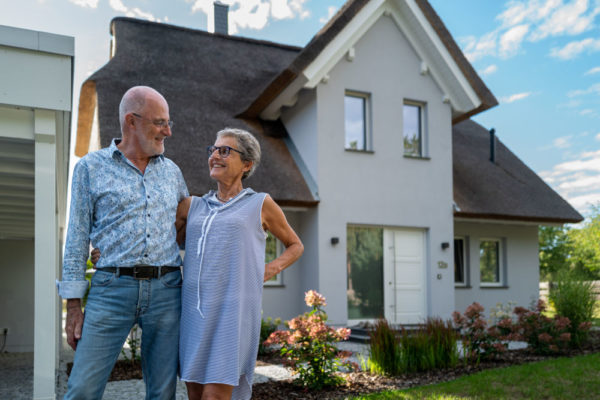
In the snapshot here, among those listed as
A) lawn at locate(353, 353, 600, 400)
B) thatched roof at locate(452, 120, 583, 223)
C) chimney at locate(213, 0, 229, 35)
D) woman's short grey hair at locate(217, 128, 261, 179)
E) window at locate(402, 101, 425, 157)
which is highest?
chimney at locate(213, 0, 229, 35)

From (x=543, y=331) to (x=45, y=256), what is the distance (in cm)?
679

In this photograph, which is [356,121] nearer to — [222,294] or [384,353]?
[384,353]

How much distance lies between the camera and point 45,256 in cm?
416

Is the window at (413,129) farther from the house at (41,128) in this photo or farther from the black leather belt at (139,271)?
the black leather belt at (139,271)

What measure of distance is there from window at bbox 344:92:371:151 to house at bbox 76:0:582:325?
0.07 feet

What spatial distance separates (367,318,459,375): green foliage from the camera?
248 inches

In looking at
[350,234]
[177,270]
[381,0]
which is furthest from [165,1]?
[177,270]

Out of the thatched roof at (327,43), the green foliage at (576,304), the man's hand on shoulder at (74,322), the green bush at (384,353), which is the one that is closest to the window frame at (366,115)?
the thatched roof at (327,43)

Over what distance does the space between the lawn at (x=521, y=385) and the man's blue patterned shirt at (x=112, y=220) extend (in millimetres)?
3254

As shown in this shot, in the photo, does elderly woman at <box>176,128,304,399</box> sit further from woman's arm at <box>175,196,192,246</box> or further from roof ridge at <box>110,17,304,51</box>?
roof ridge at <box>110,17,304,51</box>

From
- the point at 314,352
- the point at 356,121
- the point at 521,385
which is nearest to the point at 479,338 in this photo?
the point at 521,385

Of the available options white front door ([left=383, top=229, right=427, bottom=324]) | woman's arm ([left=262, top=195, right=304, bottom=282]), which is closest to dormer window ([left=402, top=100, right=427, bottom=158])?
white front door ([left=383, top=229, right=427, bottom=324])

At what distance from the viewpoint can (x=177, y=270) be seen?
2594 mm

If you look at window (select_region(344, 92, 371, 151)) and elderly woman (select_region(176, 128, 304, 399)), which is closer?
elderly woman (select_region(176, 128, 304, 399))
